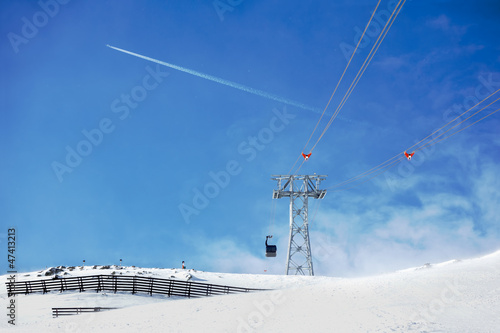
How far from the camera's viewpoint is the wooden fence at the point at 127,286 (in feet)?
98.2

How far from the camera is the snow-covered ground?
16312mm

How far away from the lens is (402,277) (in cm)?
2581

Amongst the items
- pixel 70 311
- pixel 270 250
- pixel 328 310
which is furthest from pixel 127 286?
pixel 328 310

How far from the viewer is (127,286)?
3050 centimetres

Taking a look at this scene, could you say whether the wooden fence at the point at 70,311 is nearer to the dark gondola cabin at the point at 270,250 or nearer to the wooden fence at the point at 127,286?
the wooden fence at the point at 127,286

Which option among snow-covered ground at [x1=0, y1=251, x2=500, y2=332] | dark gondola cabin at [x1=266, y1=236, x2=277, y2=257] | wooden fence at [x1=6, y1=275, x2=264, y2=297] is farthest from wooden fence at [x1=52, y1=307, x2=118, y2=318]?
dark gondola cabin at [x1=266, y1=236, x2=277, y2=257]

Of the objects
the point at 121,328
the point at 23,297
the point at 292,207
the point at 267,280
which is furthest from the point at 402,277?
the point at 23,297

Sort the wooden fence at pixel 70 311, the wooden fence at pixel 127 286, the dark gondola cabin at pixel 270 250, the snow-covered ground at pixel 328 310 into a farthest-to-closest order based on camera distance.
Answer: the dark gondola cabin at pixel 270 250, the wooden fence at pixel 127 286, the wooden fence at pixel 70 311, the snow-covered ground at pixel 328 310

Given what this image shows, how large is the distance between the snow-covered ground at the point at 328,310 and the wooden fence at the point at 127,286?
1.93 m

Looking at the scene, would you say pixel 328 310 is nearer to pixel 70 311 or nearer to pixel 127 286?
pixel 70 311

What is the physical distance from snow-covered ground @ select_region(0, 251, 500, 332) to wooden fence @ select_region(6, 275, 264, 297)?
193cm

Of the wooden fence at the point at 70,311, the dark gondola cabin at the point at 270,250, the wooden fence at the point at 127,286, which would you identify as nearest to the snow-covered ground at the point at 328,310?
the wooden fence at the point at 70,311

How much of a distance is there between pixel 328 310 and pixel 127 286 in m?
18.4

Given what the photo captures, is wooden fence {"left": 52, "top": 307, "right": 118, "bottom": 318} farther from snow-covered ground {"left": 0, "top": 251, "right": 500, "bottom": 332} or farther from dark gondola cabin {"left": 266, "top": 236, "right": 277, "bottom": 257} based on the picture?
dark gondola cabin {"left": 266, "top": 236, "right": 277, "bottom": 257}
